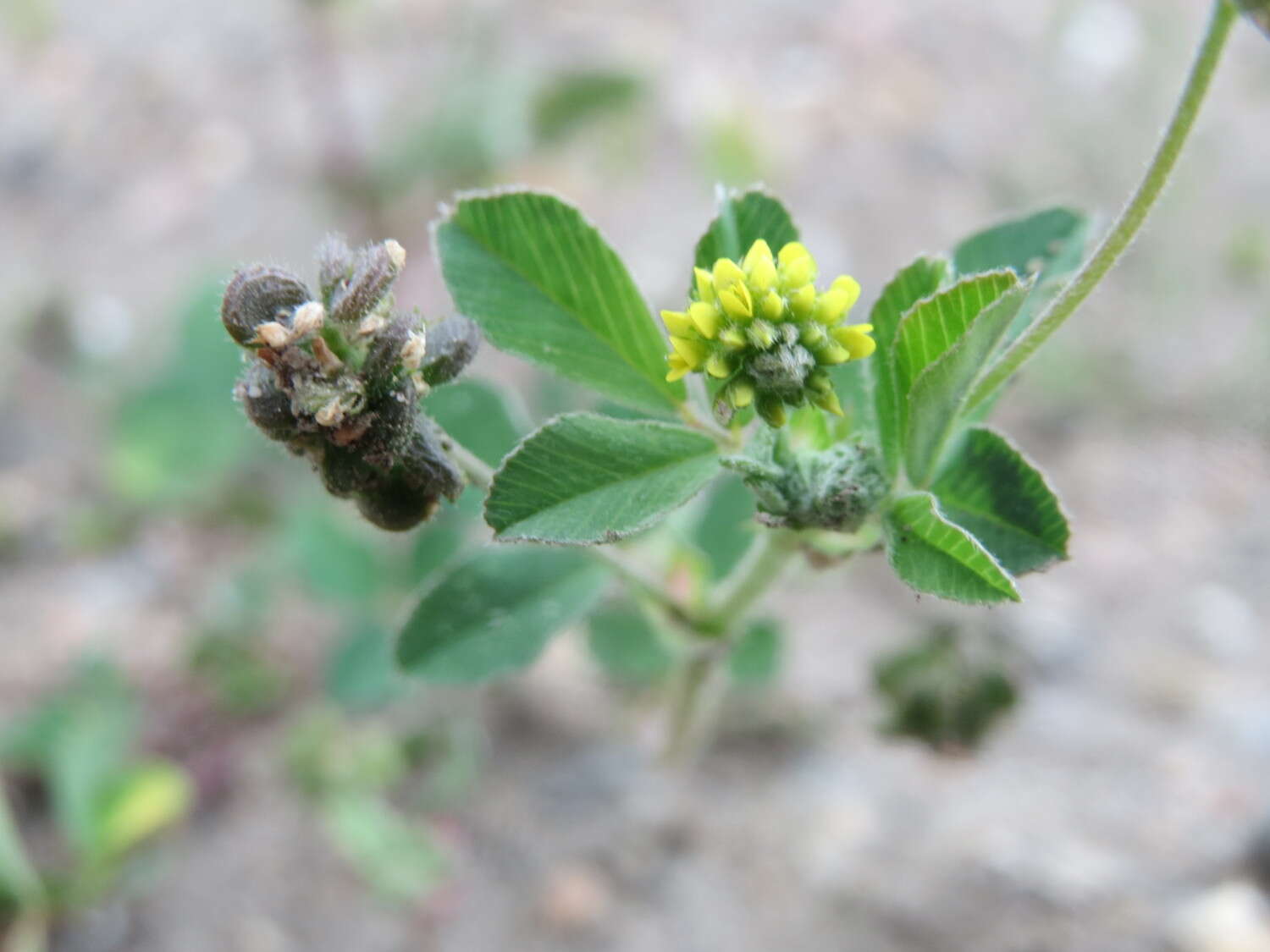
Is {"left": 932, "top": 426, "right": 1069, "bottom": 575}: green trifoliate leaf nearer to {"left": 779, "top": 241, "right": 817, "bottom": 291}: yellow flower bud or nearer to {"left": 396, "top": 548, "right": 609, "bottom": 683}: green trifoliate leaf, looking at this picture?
{"left": 779, "top": 241, "right": 817, "bottom": 291}: yellow flower bud

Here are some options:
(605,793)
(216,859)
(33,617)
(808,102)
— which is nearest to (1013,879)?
(605,793)

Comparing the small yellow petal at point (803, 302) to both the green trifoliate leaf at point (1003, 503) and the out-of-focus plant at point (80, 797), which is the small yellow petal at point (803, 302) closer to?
the green trifoliate leaf at point (1003, 503)

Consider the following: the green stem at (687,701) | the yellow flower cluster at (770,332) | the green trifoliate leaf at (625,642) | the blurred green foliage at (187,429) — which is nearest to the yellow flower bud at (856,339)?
the yellow flower cluster at (770,332)

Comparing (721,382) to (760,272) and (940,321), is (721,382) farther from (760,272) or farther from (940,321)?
(940,321)

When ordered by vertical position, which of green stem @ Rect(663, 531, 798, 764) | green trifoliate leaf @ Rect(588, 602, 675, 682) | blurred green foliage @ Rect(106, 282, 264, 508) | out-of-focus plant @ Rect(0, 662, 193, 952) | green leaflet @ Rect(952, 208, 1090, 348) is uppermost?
blurred green foliage @ Rect(106, 282, 264, 508)

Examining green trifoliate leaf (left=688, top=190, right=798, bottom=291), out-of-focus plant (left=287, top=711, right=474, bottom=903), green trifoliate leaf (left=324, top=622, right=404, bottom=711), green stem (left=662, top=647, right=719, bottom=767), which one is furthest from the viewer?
green trifoliate leaf (left=324, top=622, right=404, bottom=711)

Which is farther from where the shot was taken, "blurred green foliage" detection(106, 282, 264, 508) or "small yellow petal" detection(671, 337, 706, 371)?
"blurred green foliage" detection(106, 282, 264, 508)

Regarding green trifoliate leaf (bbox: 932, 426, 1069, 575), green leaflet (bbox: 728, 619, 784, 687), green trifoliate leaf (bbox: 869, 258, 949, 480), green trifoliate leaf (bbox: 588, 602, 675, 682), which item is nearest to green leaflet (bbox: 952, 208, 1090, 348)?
green trifoliate leaf (bbox: 869, 258, 949, 480)
